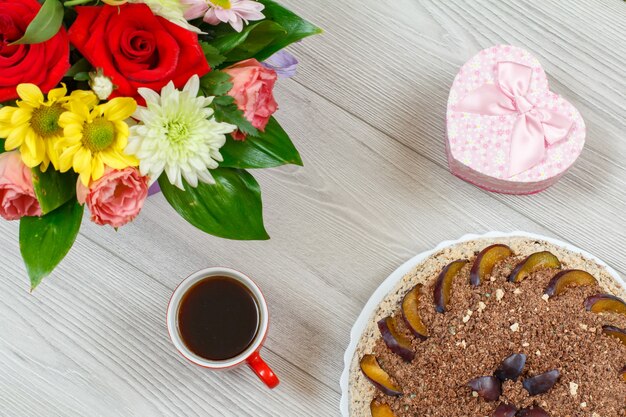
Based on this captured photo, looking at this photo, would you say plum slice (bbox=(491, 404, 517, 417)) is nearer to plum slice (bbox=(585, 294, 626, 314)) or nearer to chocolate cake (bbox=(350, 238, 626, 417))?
chocolate cake (bbox=(350, 238, 626, 417))

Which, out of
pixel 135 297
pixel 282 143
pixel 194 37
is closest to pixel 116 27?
pixel 194 37

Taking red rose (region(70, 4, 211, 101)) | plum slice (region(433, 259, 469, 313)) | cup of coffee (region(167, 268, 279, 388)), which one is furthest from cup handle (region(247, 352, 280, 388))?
red rose (region(70, 4, 211, 101))

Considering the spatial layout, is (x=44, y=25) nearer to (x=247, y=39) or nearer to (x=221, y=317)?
(x=247, y=39)

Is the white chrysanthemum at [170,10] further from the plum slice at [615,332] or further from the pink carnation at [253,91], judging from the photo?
the plum slice at [615,332]

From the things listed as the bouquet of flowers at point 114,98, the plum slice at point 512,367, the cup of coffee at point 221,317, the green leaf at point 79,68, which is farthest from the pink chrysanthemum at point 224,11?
the plum slice at point 512,367

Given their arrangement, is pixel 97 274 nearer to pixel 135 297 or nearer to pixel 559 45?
pixel 135 297
